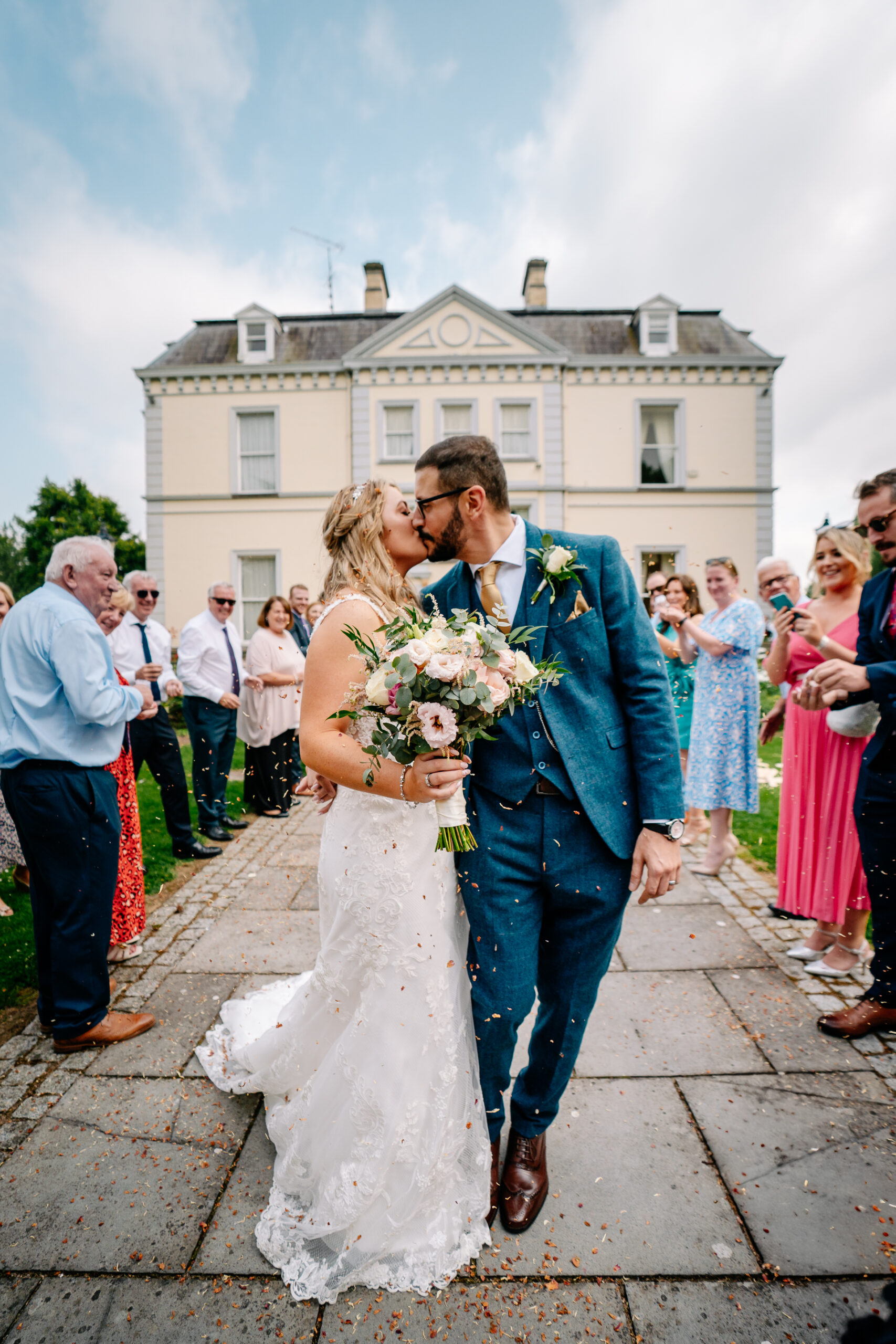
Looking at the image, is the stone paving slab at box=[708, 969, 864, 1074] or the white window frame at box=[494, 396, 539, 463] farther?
the white window frame at box=[494, 396, 539, 463]

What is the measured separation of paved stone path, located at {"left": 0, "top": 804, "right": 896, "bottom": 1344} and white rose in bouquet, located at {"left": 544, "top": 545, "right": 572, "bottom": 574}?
210 centimetres

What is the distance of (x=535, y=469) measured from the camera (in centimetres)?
1700

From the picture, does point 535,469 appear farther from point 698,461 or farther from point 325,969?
point 325,969

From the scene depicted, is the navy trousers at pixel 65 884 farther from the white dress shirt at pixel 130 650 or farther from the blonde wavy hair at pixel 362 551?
the white dress shirt at pixel 130 650

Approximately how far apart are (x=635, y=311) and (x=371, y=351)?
6.99m

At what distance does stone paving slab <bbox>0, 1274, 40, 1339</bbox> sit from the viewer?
1.90 metres

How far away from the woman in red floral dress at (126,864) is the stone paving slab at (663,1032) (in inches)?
105

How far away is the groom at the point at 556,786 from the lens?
2.09 m

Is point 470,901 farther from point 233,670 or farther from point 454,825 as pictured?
point 233,670

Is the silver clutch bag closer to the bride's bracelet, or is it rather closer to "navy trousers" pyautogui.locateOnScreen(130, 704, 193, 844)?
the bride's bracelet

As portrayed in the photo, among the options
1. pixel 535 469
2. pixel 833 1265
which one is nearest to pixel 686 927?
pixel 833 1265

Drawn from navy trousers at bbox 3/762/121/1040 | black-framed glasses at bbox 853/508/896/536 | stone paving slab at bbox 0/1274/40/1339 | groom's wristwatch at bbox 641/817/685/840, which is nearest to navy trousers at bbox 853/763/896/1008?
black-framed glasses at bbox 853/508/896/536

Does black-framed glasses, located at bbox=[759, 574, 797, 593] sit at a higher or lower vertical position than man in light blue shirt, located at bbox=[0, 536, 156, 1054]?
higher

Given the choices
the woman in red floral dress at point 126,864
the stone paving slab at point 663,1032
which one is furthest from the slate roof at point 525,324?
the stone paving slab at point 663,1032
